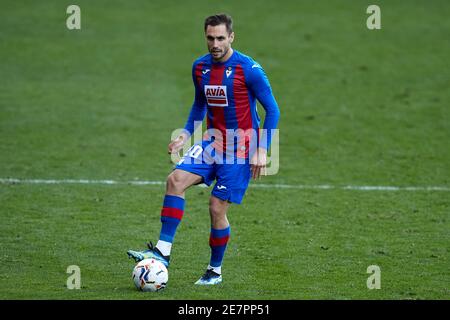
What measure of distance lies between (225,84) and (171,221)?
1459mm

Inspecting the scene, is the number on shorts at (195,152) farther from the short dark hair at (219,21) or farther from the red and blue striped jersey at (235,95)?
the short dark hair at (219,21)

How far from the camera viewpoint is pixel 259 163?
8.35 m

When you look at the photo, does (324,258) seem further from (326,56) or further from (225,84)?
(326,56)

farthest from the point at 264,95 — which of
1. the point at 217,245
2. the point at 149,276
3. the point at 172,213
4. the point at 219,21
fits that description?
the point at 149,276

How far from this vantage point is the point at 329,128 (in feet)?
55.9

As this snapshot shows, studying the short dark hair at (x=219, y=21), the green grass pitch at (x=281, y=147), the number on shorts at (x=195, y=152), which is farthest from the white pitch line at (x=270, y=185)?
the short dark hair at (x=219, y=21)

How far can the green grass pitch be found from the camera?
916 cm

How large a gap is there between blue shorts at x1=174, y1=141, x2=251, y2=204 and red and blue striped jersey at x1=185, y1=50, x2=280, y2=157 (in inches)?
5.4

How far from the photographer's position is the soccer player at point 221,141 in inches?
331

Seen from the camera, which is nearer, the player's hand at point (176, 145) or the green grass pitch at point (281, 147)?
the player's hand at point (176, 145)

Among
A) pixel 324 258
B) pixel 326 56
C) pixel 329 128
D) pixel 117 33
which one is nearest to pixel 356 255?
pixel 324 258

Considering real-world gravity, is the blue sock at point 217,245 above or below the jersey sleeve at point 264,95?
below

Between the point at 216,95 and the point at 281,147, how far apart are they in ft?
24.0
